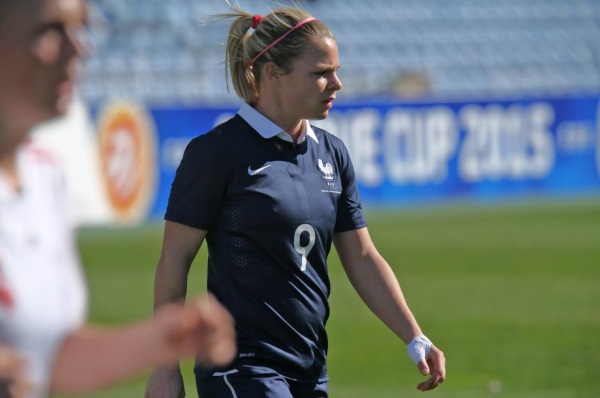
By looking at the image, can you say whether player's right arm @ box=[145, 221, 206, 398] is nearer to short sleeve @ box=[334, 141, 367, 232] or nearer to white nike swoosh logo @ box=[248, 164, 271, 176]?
white nike swoosh logo @ box=[248, 164, 271, 176]

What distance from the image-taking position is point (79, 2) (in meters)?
2.26

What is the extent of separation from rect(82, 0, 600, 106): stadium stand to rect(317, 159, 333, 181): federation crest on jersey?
18527 millimetres

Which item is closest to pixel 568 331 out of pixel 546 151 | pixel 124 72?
pixel 546 151

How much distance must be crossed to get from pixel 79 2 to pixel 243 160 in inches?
83.4

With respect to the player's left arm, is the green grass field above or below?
below

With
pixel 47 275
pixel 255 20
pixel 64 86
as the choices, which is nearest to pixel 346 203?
pixel 255 20

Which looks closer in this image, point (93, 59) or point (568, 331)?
point (568, 331)

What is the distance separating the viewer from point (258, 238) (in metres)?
4.34

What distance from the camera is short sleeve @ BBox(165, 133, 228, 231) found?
4270mm

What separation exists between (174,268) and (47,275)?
6.40 ft

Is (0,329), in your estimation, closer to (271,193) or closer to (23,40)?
(23,40)

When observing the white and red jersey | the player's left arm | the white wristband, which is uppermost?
the white and red jersey

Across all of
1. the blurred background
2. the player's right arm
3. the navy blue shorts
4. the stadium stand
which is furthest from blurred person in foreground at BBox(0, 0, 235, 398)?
the stadium stand

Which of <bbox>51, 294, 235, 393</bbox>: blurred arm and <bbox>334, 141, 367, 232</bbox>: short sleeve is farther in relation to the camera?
<bbox>334, 141, 367, 232</bbox>: short sleeve
